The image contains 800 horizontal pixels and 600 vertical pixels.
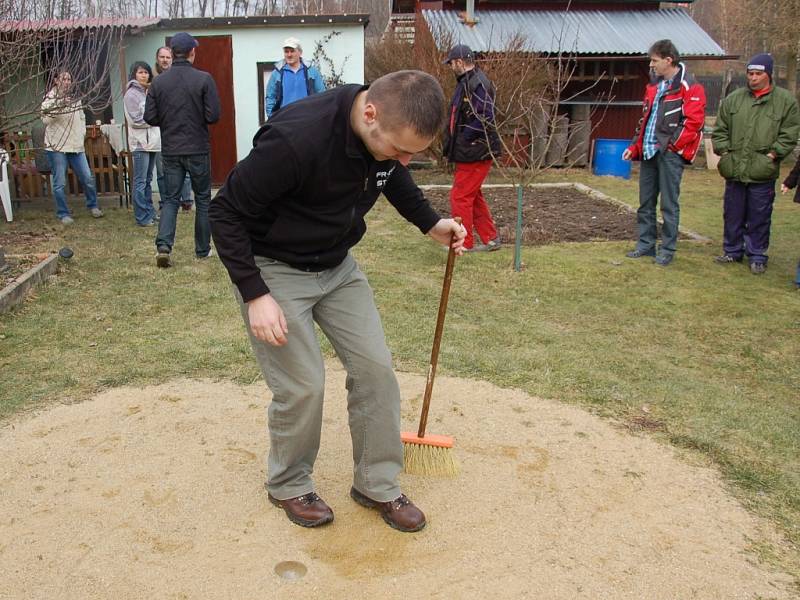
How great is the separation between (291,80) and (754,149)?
533 cm

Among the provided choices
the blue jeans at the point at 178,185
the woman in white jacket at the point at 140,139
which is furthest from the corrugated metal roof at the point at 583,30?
the blue jeans at the point at 178,185

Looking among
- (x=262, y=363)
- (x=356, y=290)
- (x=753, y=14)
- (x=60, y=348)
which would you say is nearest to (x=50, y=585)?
(x=262, y=363)

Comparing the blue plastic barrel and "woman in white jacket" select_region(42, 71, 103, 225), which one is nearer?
"woman in white jacket" select_region(42, 71, 103, 225)

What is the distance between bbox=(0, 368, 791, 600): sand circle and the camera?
292 centimetres

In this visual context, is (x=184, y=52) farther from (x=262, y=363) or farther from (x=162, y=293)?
(x=262, y=363)

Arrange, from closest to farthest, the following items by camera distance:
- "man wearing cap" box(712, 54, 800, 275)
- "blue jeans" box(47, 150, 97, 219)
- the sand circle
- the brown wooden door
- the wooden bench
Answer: the sand circle
"man wearing cap" box(712, 54, 800, 275)
"blue jeans" box(47, 150, 97, 219)
the wooden bench
the brown wooden door

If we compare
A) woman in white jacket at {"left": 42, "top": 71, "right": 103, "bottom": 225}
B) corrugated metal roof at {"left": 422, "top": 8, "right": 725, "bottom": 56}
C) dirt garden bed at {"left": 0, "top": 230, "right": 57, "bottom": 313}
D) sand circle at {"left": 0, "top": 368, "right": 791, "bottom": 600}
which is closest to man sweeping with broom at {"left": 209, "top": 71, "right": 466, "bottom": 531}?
sand circle at {"left": 0, "top": 368, "right": 791, "bottom": 600}

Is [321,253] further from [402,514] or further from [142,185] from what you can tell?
[142,185]

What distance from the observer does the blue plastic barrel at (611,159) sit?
595 inches

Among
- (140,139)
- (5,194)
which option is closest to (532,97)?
(140,139)

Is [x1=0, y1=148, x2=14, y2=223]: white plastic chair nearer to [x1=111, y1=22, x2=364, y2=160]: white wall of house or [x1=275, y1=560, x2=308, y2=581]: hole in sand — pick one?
[x1=111, y1=22, x2=364, y2=160]: white wall of house

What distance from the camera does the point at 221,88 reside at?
12805 mm

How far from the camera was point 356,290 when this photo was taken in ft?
10.7

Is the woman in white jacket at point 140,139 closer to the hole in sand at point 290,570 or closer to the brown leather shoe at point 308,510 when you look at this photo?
the brown leather shoe at point 308,510
